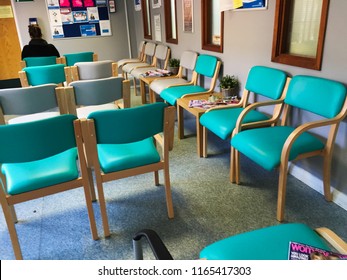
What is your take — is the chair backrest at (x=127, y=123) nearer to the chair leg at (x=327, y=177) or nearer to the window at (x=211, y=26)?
the chair leg at (x=327, y=177)

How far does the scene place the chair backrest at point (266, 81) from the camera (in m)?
2.35

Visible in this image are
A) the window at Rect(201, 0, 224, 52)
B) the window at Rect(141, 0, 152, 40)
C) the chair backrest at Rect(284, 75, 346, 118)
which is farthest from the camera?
the window at Rect(141, 0, 152, 40)

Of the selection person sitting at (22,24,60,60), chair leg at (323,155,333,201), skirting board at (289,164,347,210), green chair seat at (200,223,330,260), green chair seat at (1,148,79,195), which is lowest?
skirting board at (289,164,347,210)

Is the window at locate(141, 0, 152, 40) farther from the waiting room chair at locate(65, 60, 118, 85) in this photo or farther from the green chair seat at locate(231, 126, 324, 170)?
the green chair seat at locate(231, 126, 324, 170)

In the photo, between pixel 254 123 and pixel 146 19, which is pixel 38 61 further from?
pixel 254 123

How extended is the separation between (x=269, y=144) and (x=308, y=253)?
99 cm

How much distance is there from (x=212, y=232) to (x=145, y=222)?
453 mm

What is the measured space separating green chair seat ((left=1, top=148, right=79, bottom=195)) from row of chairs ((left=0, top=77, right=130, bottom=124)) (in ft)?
1.68

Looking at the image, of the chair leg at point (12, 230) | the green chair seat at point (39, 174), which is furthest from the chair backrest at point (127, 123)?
the chair leg at point (12, 230)

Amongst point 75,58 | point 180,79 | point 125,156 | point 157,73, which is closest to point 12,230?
point 125,156

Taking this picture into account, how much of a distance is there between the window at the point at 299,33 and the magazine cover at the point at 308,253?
1.46m

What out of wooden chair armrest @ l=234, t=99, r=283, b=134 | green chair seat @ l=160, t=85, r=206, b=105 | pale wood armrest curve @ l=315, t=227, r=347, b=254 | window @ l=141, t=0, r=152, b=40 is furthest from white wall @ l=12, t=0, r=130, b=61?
pale wood armrest curve @ l=315, t=227, r=347, b=254

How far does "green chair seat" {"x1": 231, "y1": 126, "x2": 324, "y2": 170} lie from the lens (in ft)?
5.91
